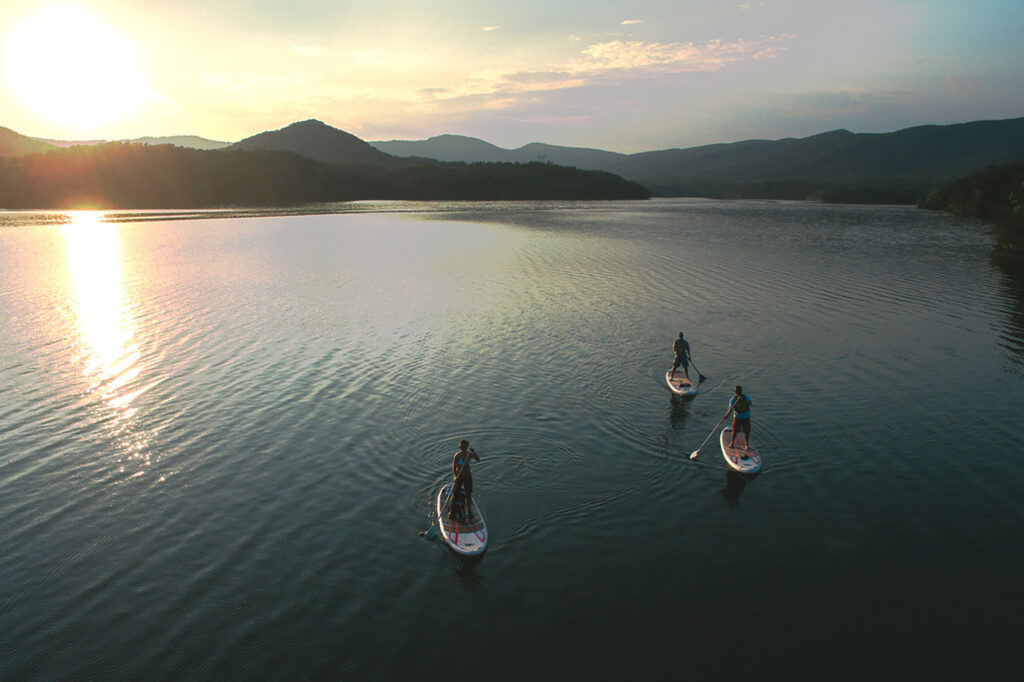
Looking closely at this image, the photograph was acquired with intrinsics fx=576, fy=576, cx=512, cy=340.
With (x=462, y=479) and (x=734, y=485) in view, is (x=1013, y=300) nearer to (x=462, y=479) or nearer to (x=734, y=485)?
(x=734, y=485)

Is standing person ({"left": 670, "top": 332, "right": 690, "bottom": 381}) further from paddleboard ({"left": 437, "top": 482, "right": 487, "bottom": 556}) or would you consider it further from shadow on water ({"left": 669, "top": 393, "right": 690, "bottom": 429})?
paddleboard ({"left": 437, "top": 482, "right": 487, "bottom": 556})

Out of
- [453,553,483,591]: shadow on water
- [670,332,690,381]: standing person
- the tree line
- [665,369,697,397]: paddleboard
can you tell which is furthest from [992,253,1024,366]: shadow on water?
[453,553,483,591]: shadow on water

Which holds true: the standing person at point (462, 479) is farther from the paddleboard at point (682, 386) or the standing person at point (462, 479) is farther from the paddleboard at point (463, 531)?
the paddleboard at point (682, 386)

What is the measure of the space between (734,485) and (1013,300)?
49982 mm

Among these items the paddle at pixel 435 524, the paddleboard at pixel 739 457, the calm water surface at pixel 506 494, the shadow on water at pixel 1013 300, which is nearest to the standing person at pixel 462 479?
the paddle at pixel 435 524

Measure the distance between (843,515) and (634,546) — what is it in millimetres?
7259

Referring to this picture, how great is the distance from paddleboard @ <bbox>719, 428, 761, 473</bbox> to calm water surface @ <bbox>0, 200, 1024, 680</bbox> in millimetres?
500

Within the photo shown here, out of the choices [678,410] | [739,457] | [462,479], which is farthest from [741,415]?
[462,479]

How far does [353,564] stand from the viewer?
16.0m

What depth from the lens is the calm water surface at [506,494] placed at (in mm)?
13453

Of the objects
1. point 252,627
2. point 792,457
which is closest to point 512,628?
point 252,627

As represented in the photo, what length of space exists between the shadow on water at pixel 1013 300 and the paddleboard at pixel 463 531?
1412 inches

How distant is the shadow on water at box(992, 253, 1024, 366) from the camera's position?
3806cm

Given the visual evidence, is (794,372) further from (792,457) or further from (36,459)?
(36,459)
